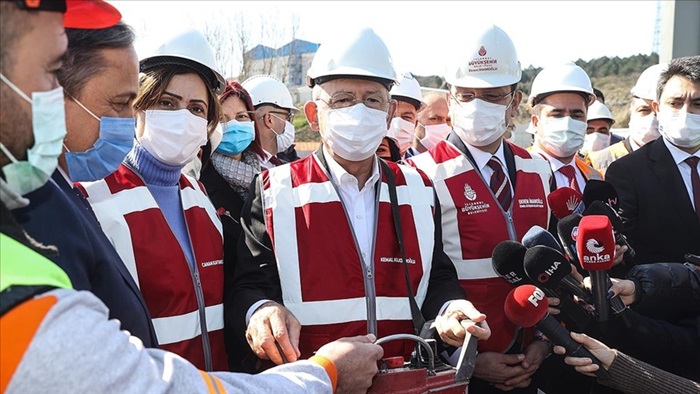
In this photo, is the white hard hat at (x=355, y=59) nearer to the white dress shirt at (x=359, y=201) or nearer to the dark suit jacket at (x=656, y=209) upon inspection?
the white dress shirt at (x=359, y=201)

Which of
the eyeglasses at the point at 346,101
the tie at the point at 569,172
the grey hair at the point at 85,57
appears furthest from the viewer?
the tie at the point at 569,172

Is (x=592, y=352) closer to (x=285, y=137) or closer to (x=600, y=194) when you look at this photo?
(x=600, y=194)

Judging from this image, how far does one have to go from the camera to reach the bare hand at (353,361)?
82.0 inches

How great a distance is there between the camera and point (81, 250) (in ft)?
5.82

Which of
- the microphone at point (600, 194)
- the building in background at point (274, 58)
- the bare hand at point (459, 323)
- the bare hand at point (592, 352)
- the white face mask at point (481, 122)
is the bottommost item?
the bare hand at point (592, 352)

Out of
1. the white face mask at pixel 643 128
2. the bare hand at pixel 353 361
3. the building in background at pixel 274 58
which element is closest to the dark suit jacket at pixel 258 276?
the bare hand at pixel 353 361

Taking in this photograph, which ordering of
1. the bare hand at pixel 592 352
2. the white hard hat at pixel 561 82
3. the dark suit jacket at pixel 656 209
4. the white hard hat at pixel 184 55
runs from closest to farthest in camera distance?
the bare hand at pixel 592 352 < the white hard hat at pixel 184 55 < the dark suit jacket at pixel 656 209 < the white hard hat at pixel 561 82

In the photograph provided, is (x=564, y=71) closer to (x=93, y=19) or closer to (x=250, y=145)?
(x=250, y=145)

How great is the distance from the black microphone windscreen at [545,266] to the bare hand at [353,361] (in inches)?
37.4

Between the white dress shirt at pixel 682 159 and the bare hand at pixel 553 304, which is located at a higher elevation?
the white dress shirt at pixel 682 159

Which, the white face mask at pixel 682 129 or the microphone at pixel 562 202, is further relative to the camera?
the white face mask at pixel 682 129

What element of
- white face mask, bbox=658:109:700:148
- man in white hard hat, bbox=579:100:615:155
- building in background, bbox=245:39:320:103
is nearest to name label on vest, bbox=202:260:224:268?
white face mask, bbox=658:109:700:148

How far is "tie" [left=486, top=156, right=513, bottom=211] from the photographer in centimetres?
379

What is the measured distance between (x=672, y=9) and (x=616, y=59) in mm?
43913
